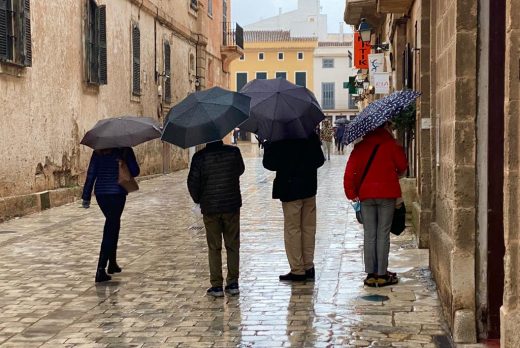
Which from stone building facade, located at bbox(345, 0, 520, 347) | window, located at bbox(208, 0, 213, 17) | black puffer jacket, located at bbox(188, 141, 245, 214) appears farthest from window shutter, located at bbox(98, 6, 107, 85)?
window, located at bbox(208, 0, 213, 17)

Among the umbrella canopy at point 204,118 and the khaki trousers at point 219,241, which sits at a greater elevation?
the umbrella canopy at point 204,118

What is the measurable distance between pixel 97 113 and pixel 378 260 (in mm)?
12398

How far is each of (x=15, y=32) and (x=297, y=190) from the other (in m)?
7.84

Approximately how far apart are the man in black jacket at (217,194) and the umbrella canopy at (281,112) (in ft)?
1.82

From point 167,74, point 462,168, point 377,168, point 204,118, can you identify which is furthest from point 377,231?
point 167,74

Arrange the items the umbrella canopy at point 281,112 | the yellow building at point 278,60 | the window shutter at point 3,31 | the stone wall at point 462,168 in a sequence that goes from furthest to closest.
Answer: the yellow building at point 278,60 → the window shutter at point 3,31 → the umbrella canopy at point 281,112 → the stone wall at point 462,168

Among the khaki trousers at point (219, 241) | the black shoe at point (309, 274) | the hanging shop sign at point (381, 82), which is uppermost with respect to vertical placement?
the hanging shop sign at point (381, 82)

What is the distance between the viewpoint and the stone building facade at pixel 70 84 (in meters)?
13.9

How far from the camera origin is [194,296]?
741 centimetres

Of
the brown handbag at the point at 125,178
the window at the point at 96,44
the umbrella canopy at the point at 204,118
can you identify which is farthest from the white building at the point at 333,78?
the umbrella canopy at the point at 204,118

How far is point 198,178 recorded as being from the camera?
7.31m

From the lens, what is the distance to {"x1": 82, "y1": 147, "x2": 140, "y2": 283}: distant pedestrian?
8188mm

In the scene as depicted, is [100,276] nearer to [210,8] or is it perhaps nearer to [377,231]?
[377,231]

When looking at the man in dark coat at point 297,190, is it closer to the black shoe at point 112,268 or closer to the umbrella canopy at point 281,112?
the umbrella canopy at point 281,112
